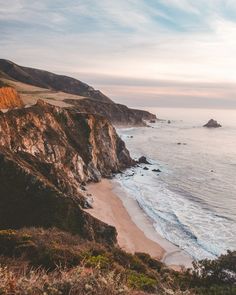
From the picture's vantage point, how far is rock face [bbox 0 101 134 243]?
23266mm

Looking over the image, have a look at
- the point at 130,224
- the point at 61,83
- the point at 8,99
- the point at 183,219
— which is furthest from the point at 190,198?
the point at 61,83

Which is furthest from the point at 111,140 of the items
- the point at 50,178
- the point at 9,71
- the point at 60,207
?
the point at 9,71

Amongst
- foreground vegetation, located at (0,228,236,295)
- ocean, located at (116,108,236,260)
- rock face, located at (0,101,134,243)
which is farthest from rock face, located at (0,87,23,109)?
foreground vegetation, located at (0,228,236,295)

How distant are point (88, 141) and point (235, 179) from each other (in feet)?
63.5

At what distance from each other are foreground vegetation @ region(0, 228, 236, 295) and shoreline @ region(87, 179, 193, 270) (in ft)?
22.0

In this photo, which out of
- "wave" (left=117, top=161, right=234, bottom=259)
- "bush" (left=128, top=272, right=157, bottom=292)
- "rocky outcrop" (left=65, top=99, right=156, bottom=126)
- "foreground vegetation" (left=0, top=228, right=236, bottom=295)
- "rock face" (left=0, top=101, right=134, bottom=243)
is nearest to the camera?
"foreground vegetation" (left=0, top=228, right=236, bottom=295)

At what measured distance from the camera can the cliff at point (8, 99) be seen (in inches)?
1785

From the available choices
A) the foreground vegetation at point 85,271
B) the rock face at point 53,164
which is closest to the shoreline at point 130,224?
the rock face at point 53,164

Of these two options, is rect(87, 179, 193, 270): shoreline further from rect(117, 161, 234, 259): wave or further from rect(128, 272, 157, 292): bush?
rect(128, 272, 157, 292): bush

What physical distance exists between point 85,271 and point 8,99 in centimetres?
3980

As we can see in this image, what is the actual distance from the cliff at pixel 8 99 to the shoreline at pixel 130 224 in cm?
1260

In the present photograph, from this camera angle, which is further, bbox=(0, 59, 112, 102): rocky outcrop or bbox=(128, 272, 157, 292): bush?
bbox=(0, 59, 112, 102): rocky outcrop

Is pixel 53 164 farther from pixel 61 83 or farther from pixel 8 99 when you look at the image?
pixel 61 83

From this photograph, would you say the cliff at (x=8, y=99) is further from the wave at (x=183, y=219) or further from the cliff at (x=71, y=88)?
the cliff at (x=71, y=88)
